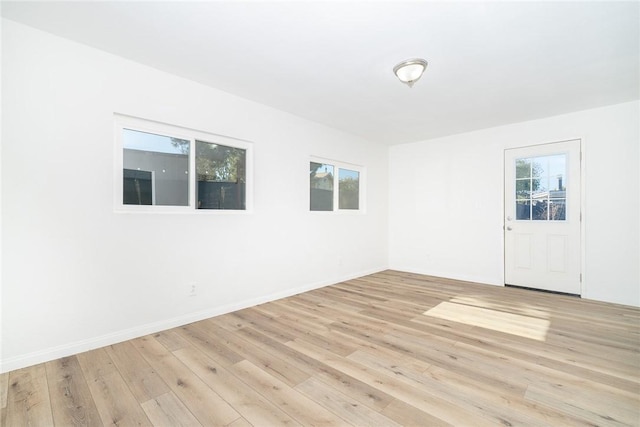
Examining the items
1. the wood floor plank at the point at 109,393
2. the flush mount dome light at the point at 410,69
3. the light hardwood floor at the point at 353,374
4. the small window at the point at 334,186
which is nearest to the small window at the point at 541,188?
the light hardwood floor at the point at 353,374

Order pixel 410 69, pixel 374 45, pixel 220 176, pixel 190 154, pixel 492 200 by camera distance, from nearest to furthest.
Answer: pixel 374 45 < pixel 410 69 < pixel 190 154 < pixel 220 176 < pixel 492 200

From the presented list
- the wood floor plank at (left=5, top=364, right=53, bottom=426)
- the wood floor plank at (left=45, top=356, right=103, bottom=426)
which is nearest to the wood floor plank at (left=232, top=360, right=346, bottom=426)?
the wood floor plank at (left=45, top=356, right=103, bottom=426)

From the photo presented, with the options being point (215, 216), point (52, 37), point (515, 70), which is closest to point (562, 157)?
point (515, 70)

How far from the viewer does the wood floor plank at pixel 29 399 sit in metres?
1.64

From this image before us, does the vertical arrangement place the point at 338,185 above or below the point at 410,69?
below

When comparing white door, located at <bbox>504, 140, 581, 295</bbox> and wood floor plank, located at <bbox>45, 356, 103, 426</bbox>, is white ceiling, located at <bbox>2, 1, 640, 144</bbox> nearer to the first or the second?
white door, located at <bbox>504, 140, 581, 295</bbox>

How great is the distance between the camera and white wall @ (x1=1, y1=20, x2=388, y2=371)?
2195mm

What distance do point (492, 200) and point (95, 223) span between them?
18.0ft

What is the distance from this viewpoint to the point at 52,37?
2.35 m

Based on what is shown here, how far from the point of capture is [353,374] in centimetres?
209

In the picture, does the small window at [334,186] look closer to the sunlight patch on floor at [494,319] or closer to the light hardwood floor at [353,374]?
the light hardwood floor at [353,374]

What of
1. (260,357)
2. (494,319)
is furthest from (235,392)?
(494,319)

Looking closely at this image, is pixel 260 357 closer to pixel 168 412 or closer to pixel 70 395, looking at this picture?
pixel 168 412

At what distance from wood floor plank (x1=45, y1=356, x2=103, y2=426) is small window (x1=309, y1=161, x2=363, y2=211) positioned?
3246 millimetres
